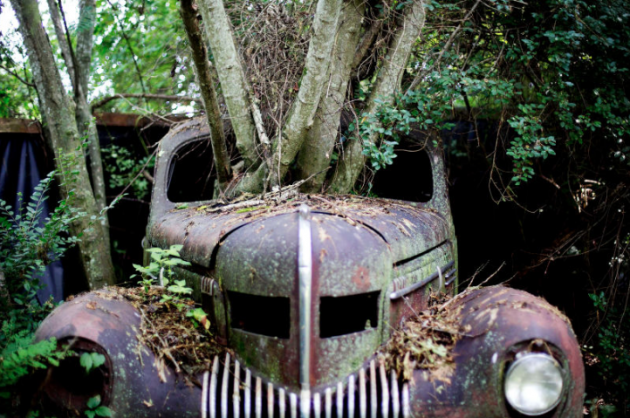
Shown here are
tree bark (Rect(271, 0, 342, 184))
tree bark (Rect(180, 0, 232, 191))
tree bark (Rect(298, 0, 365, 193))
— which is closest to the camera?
tree bark (Rect(180, 0, 232, 191))

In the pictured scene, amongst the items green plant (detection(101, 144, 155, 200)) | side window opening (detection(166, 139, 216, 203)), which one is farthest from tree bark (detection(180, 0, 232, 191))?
green plant (detection(101, 144, 155, 200))

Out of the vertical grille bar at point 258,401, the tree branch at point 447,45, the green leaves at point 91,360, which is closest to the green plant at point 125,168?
the tree branch at point 447,45

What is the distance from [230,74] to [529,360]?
259 cm

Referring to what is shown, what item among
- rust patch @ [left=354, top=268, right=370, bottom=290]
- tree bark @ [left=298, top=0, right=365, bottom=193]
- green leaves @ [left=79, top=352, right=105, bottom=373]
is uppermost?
tree bark @ [left=298, top=0, right=365, bottom=193]

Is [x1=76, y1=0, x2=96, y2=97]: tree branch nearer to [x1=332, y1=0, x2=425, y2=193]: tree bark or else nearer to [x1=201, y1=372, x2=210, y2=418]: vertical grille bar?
[x1=332, y1=0, x2=425, y2=193]: tree bark

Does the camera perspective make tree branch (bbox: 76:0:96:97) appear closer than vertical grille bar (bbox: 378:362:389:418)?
No

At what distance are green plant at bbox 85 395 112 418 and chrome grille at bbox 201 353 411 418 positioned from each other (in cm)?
38

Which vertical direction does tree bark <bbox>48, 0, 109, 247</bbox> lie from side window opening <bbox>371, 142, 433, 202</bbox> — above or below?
above

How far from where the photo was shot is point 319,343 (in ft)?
6.74

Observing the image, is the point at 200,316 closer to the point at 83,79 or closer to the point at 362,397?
the point at 362,397

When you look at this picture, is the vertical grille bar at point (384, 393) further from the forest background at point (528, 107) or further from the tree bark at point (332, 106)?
the tree bark at point (332, 106)

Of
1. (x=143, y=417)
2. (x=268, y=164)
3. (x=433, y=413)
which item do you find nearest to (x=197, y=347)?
(x=143, y=417)

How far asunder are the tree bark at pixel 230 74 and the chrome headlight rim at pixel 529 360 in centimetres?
225

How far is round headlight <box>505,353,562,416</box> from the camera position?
6.42 feet
